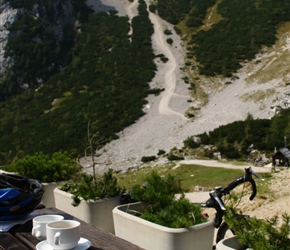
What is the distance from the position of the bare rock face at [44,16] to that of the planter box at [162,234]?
157 ft

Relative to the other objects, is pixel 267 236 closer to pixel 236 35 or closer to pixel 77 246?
pixel 77 246

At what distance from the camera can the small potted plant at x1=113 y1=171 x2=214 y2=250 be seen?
3262 millimetres

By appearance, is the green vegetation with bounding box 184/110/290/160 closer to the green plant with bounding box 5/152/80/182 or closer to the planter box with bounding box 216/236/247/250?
the green plant with bounding box 5/152/80/182

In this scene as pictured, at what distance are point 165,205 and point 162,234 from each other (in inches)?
21.1

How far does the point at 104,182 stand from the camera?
4453mm

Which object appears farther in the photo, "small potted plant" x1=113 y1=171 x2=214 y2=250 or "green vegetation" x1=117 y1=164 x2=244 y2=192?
"green vegetation" x1=117 y1=164 x2=244 y2=192

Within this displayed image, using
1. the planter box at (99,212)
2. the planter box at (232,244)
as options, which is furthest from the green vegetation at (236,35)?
the planter box at (232,244)

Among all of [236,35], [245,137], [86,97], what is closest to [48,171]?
[245,137]

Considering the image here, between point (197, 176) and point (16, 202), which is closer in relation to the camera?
point (16, 202)

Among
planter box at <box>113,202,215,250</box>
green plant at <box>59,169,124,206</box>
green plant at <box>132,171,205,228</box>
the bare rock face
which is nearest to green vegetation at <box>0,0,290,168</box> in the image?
the bare rock face

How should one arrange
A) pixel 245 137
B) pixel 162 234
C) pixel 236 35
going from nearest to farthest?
pixel 162 234 → pixel 245 137 → pixel 236 35

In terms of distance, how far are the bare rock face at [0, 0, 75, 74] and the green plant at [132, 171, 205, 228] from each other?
156 ft

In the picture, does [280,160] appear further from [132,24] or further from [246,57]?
[132,24]

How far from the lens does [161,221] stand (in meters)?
3.50
